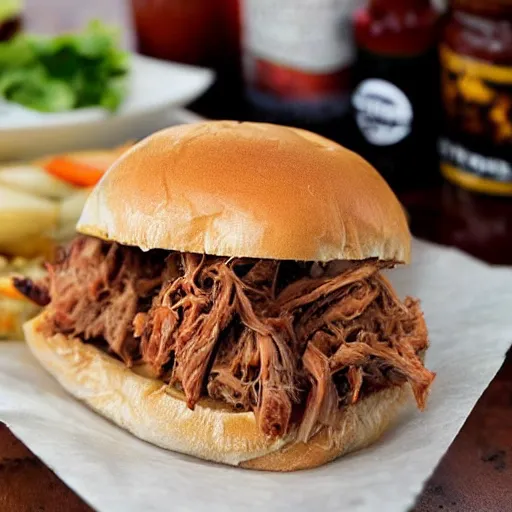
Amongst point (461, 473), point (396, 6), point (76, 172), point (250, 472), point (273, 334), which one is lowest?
point (461, 473)

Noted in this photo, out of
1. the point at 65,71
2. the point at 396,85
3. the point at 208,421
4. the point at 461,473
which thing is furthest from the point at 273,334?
the point at 65,71

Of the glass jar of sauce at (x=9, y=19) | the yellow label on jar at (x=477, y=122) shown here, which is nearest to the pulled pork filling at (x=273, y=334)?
the yellow label on jar at (x=477, y=122)

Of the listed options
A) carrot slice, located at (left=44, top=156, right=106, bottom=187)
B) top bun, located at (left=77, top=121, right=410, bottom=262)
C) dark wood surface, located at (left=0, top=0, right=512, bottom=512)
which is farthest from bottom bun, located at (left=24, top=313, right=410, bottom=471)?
carrot slice, located at (left=44, top=156, right=106, bottom=187)

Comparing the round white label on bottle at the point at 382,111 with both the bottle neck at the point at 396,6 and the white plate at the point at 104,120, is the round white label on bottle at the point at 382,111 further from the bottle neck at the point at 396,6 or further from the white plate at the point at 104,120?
the white plate at the point at 104,120

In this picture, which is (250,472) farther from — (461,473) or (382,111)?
(382,111)

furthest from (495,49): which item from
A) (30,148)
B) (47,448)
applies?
(47,448)

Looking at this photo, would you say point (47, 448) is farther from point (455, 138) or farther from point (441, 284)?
point (455, 138)

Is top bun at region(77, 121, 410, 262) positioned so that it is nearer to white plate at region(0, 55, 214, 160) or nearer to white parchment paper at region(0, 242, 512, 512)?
white parchment paper at region(0, 242, 512, 512)
